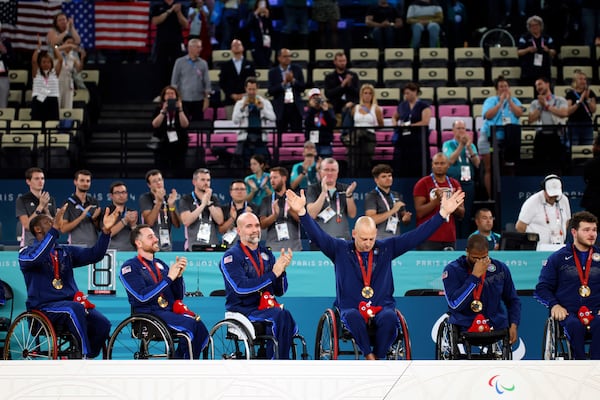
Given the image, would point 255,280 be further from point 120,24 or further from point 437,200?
point 120,24

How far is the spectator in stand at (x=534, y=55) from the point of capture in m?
19.4

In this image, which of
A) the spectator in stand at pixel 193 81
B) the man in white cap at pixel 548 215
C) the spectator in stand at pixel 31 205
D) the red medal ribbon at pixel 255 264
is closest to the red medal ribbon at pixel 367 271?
the red medal ribbon at pixel 255 264

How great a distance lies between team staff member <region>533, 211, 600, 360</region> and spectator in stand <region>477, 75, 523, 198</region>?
183 inches

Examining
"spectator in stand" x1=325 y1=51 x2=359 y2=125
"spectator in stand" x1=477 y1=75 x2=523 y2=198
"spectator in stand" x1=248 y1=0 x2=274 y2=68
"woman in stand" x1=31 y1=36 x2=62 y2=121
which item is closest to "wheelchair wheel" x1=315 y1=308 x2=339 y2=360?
"spectator in stand" x1=477 y1=75 x2=523 y2=198

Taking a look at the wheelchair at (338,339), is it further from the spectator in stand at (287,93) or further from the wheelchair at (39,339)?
the spectator in stand at (287,93)

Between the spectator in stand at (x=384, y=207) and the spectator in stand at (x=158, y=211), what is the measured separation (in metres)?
2.37

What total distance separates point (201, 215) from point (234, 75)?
15.9 ft

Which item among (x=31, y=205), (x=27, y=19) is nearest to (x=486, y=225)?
(x=31, y=205)

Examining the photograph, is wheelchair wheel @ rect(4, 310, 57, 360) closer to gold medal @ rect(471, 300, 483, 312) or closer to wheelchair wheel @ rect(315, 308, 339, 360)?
wheelchair wheel @ rect(315, 308, 339, 360)

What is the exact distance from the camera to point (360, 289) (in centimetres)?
1139

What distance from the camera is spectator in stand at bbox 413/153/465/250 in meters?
14.2
